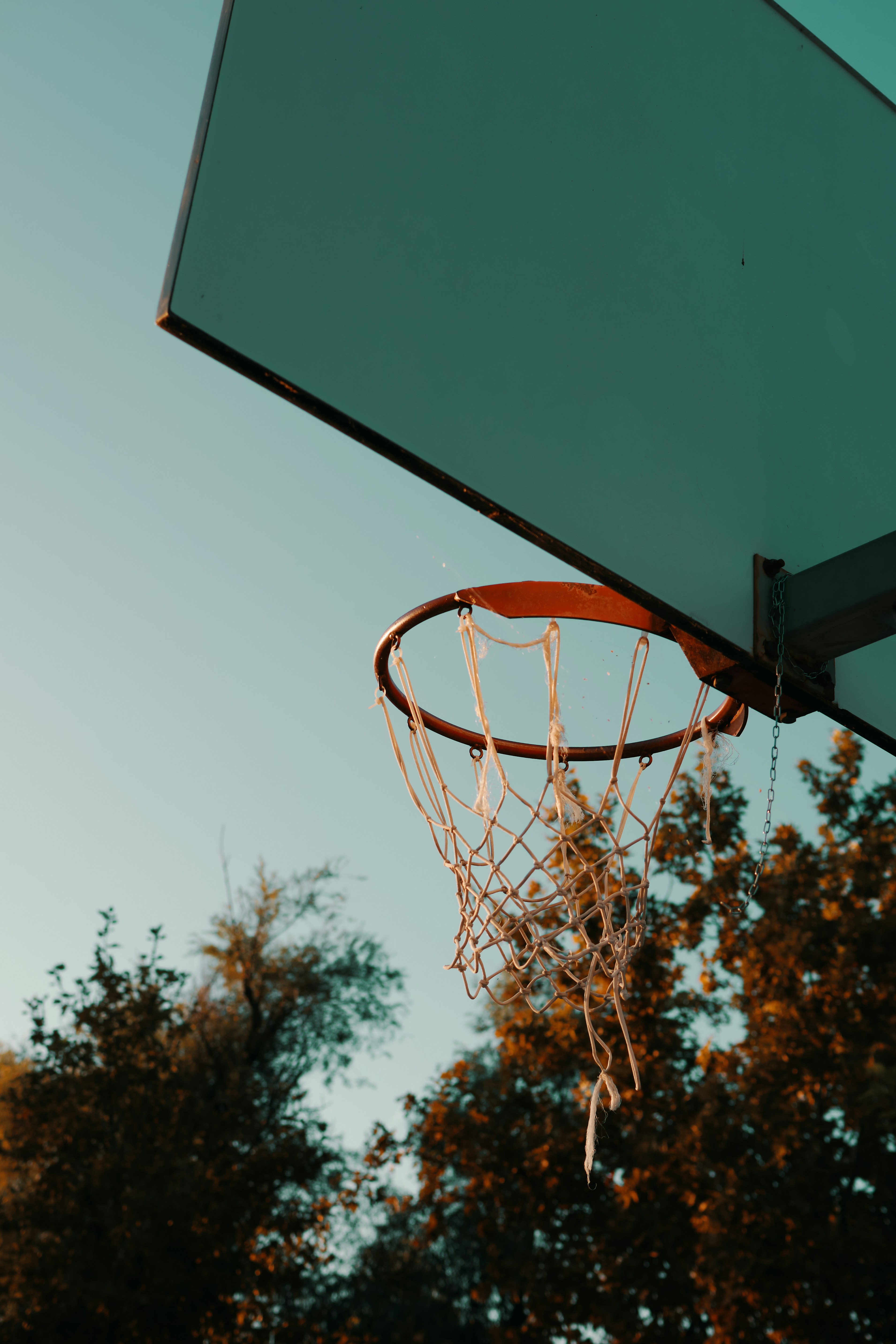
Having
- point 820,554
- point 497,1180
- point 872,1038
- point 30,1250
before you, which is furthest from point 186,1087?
point 820,554

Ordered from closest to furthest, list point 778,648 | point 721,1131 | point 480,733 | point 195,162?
point 195,162, point 778,648, point 480,733, point 721,1131

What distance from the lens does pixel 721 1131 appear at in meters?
7.80

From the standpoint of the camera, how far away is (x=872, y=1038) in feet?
26.6

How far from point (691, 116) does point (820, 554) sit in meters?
1.04

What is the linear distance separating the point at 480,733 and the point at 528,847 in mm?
403

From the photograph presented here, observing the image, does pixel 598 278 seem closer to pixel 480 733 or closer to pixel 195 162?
pixel 195 162

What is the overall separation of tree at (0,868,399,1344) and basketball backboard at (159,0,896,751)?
8.72 metres

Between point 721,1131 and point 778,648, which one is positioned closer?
point 778,648

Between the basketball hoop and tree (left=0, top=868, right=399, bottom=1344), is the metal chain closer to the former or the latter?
the basketball hoop

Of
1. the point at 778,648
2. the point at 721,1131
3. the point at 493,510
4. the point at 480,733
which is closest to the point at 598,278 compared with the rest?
the point at 493,510

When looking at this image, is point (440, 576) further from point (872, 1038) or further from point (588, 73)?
A: point (872, 1038)

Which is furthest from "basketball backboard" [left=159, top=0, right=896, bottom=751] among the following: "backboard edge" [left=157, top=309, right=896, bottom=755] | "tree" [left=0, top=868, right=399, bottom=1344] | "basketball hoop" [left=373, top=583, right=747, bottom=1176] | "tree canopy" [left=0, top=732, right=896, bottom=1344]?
"tree" [left=0, top=868, right=399, bottom=1344]

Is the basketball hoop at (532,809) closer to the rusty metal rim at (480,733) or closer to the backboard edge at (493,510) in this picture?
the rusty metal rim at (480,733)

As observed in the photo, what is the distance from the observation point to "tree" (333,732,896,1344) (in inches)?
294
